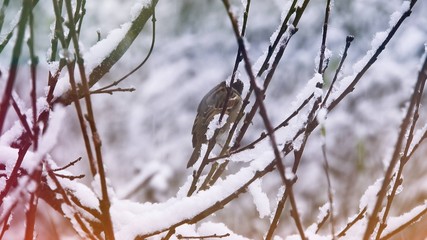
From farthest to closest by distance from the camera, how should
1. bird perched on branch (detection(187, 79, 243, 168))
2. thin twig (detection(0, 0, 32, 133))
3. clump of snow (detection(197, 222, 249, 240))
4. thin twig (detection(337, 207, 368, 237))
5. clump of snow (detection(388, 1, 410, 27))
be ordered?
bird perched on branch (detection(187, 79, 243, 168)) < clump of snow (detection(197, 222, 249, 240)) < thin twig (detection(337, 207, 368, 237)) < clump of snow (detection(388, 1, 410, 27)) < thin twig (detection(0, 0, 32, 133))

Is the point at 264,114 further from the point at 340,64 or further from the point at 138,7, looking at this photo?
the point at 138,7

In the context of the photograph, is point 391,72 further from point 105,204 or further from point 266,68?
point 105,204

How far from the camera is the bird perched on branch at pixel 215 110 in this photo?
1450 millimetres

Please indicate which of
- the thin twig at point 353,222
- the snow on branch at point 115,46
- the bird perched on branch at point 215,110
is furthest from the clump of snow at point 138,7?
the thin twig at point 353,222

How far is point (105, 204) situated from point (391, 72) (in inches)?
324

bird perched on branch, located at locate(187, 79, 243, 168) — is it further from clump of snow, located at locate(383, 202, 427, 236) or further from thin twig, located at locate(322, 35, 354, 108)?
clump of snow, located at locate(383, 202, 427, 236)

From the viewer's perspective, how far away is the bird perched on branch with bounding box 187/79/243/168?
4.76 feet

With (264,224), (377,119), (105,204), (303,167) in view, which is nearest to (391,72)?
(377,119)

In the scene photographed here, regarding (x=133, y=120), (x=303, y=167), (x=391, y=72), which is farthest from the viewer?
(x=133, y=120)

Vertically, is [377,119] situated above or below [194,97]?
below

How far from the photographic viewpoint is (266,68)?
120cm

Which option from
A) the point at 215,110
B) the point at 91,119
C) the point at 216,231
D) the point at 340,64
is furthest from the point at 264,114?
the point at 215,110

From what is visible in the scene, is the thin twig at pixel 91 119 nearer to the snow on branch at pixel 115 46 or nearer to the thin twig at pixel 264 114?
the thin twig at pixel 264 114

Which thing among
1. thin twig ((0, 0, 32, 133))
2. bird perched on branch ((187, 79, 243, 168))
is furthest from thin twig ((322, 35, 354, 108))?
thin twig ((0, 0, 32, 133))
